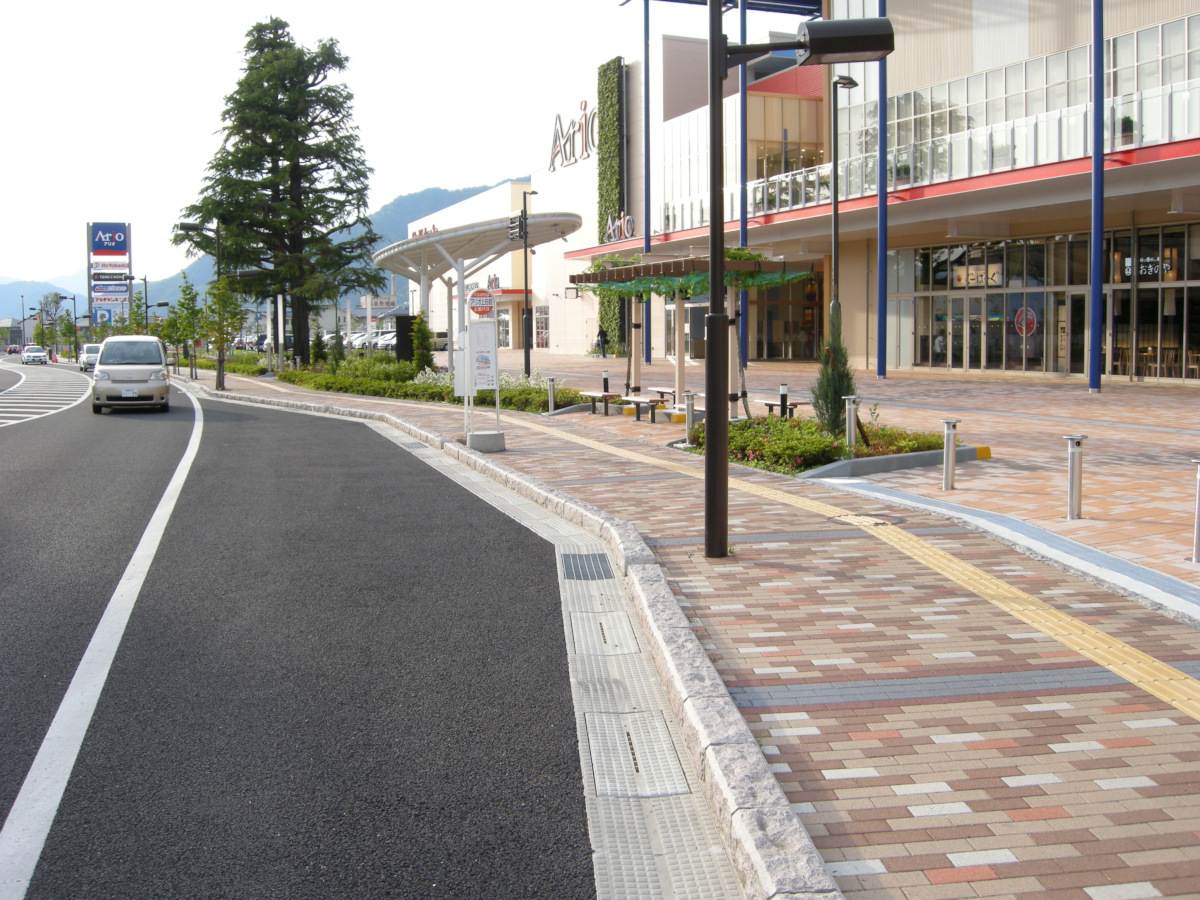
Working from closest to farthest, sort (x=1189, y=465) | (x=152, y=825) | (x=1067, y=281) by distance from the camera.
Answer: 1. (x=152, y=825)
2. (x=1189, y=465)
3. (x=1067, y=281)

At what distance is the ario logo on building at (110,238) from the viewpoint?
10888cm

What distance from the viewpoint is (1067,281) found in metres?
28.5

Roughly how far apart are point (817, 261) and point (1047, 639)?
3855 cm

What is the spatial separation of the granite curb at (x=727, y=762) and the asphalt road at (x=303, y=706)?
0.50 m

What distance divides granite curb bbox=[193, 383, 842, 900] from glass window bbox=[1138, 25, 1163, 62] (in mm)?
22911

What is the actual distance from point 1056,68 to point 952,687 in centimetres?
2663

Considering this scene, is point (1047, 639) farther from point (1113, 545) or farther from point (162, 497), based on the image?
point (162, 497)

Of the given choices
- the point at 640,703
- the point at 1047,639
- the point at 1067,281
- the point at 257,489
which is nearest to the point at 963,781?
the point at 640,703

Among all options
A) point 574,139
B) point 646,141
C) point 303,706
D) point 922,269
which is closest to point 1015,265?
point 922,269

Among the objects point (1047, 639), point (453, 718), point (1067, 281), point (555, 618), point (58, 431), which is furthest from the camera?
point (1067, 281)

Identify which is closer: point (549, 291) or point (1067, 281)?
point (1067, 281)

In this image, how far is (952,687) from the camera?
4680mm

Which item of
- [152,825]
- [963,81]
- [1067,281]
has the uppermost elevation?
[963,81]

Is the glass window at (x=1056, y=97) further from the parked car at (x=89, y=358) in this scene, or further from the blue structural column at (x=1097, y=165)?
the parked car at (x=89, y=358)
